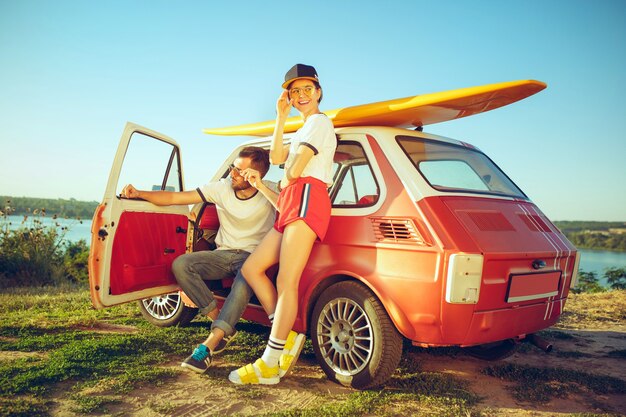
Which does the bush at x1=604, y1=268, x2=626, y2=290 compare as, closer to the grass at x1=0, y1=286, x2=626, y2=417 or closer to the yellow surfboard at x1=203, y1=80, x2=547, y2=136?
the grass at x1=0, y1=286, x2=626, y2=417

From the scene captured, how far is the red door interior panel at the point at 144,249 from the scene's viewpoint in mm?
4098

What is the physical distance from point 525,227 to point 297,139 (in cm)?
177

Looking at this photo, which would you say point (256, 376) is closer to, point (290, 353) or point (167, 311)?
point (290, 353)

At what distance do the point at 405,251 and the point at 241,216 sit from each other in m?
1.62

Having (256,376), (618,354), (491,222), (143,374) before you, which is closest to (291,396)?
(256,376)

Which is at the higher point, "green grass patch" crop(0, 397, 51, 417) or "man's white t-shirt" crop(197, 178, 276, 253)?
"man's white t-shirt" crop(197, 178, 276, 253)

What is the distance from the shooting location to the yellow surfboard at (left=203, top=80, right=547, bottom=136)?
11.5ft

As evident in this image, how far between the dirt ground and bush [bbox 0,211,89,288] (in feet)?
20.9

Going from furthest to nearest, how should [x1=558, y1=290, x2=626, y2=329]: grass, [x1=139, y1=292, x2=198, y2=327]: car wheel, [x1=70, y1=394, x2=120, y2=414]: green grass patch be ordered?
[x1=558, y1=290, x2=626, y2=329]: grass → [x1=139, y1=292, x2=198, y2=327]: car wheel → [x1=70, y1=394, x2=120, y2=414]: green grass patch

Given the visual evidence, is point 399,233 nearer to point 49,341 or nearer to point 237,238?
point 237,238

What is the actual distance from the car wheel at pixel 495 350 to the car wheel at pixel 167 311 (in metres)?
2.89

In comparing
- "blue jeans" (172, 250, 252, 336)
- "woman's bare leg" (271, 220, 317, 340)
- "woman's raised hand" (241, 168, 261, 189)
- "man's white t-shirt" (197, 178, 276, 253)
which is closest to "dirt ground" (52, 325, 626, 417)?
"woman's bare leg" (271, 220, 317, 340)

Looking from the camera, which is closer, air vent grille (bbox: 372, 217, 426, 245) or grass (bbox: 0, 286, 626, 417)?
grass (bbox: 0, 286, 626, 417)

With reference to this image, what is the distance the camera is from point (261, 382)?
11.1ft
